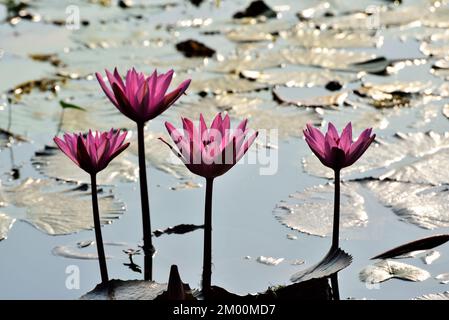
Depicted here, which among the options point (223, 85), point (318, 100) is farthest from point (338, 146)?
point (223, 85)

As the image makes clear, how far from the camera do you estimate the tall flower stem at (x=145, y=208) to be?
2.11 metres

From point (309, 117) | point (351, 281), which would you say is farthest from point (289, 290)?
point (309, 117)

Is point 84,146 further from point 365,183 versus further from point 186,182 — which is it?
point 365,183

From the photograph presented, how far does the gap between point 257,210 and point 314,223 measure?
0.23m

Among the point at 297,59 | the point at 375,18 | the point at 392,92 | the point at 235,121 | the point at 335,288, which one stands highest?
the point at 375,18

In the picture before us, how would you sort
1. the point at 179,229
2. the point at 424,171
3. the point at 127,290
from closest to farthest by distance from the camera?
the point at 127,290 → the point at 179,229 → the point at 424,171

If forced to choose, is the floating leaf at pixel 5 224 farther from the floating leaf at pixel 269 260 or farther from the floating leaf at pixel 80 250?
the floating leaf at pixel 269 260

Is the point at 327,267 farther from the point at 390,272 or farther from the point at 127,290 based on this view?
the point at 127,290

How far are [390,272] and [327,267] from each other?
0.19m

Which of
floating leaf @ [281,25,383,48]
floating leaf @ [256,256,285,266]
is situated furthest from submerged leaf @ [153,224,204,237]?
floating leaf @ [281,25,383,48]

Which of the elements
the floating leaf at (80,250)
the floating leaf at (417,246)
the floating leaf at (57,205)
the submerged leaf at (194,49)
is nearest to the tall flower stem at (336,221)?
the floating leaf at (417,246)

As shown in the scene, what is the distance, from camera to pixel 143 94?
2.03 meters

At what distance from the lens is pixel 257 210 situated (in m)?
2.56

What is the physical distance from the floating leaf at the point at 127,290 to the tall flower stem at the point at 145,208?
0.56 feet
